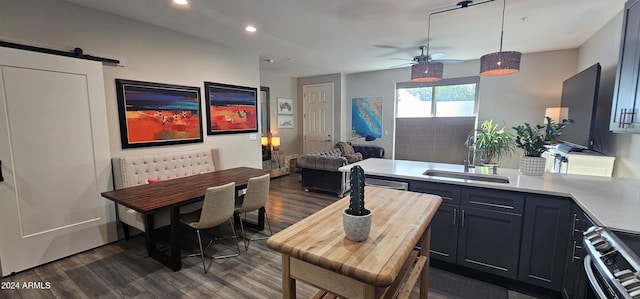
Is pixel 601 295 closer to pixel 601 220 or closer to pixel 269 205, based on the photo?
pixel 601 220

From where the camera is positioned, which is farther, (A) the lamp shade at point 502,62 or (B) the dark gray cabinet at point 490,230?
(A) the lamp shade at point 502,62

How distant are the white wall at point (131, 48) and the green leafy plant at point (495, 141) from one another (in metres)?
4.25

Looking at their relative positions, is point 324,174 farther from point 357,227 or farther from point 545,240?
point 357,227

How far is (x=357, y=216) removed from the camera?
1.09 meters

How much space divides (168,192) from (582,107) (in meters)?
5.27

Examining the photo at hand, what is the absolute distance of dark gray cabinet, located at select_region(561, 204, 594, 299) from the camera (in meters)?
1.65

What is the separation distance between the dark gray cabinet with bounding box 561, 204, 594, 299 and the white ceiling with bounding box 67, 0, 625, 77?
231 centimetres

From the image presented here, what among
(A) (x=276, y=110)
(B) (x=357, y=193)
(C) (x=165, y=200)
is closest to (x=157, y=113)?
(C) (x=165, y=200)

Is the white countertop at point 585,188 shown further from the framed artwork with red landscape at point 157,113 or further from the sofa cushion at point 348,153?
the sofa cushion at point 348,153

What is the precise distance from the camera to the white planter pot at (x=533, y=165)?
2400 mm

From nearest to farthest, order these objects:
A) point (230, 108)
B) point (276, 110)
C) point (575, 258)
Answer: point (575, 258) < point (230, 108) < point (276, 110)

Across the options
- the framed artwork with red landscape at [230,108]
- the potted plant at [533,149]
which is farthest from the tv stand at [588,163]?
the framed artwork with red landscape at [230,108]

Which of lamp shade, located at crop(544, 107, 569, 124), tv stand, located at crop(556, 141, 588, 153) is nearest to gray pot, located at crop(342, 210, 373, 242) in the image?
tv stand, located at crop(556, 141, 588, 153)

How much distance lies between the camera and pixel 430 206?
1534 mm
